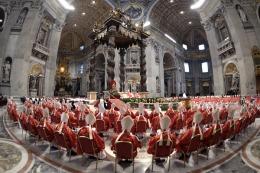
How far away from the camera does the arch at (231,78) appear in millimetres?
19406

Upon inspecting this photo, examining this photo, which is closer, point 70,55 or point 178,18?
point 178,18

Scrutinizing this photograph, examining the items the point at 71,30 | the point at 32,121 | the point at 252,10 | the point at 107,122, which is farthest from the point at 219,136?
the point at 71,30

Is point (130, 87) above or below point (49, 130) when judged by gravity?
above

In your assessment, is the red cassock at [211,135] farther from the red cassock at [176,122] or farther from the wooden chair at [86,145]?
the wooden chair at [86,145]

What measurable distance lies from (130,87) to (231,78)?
1265 centimetres

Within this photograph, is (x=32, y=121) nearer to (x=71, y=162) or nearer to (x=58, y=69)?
(x=71, y=162)

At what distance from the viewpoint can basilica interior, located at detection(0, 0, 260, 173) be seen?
3.79 metres

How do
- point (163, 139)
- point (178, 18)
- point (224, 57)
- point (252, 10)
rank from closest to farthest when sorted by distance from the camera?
point (163, 139)
point (252, 10)
point (224, 57)
point (178, 18)

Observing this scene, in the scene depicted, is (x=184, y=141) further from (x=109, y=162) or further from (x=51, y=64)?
(x=51, y=64)

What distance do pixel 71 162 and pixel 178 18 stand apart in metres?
33.4

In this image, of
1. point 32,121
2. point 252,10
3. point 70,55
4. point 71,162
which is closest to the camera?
point 71,162

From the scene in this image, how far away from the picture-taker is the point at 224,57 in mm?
21500

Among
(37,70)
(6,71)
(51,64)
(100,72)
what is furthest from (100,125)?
(100,72)

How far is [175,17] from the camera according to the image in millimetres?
32031
